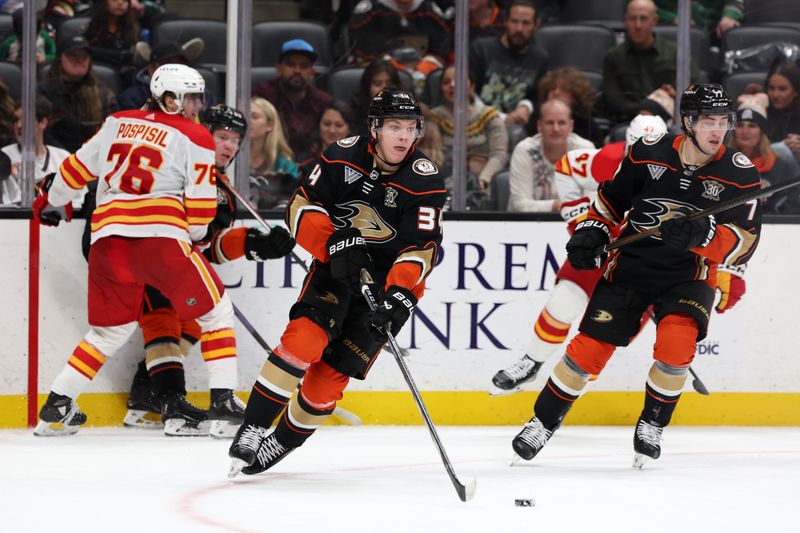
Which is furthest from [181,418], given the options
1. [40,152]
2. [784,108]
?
[784,108]

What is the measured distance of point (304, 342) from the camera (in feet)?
11.7

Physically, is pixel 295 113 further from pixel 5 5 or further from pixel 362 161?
pixel 362 161

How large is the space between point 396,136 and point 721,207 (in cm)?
97

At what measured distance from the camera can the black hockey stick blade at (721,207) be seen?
150 inches

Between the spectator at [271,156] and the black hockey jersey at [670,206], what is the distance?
152 centimetres

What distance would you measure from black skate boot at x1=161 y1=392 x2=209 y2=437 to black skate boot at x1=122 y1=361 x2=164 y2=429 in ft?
0.40

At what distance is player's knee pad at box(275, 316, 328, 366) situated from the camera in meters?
3.57

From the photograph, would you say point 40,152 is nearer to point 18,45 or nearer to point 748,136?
point 18,45

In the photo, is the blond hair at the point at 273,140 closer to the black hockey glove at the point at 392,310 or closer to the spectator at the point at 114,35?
the spectator at the point at 114,35

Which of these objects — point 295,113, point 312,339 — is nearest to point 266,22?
point 295,113

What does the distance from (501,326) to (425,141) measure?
78 centimetres

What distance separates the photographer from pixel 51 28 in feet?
16.9

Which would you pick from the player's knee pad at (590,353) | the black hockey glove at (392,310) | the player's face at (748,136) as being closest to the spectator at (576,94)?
the player's face at (748,136)

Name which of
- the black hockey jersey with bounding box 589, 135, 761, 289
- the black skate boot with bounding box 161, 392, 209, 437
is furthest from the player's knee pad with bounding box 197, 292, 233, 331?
the black hockey jersey with bounding box 589, 135, 761, 289
